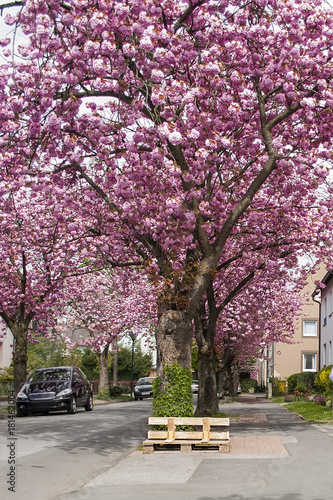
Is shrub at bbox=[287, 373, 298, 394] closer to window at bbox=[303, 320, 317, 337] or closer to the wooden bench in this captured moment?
window at bbox=[303, 320, 317, 337]

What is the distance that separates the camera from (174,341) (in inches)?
537

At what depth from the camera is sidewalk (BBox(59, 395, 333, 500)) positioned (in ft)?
25.7

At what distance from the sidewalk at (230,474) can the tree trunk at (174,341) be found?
1.90 metres

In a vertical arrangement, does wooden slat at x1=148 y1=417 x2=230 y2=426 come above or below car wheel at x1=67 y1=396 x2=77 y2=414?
above

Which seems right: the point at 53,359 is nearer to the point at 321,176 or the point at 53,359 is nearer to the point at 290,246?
the point at 290,246

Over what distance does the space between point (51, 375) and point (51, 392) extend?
123cm

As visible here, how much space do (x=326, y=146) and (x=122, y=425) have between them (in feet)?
31.4

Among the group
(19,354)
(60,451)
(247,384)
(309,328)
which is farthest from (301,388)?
(247,384)

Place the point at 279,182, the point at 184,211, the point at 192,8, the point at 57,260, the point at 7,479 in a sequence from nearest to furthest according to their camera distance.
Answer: the point at 7,479 < the point at 192,8 < the point at 184,211 < the point at 279,182 < the point at 57,260

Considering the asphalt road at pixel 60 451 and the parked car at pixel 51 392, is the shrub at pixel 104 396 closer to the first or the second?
the parked car at pixel 51 392

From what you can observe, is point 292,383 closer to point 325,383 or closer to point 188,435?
point 325,383

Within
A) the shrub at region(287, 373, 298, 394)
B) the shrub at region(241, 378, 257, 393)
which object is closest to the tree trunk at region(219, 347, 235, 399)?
the shrub at region(287, 373, 298, 394)

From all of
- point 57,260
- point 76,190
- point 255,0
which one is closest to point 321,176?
point 255,0

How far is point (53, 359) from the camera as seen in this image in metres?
53.9
